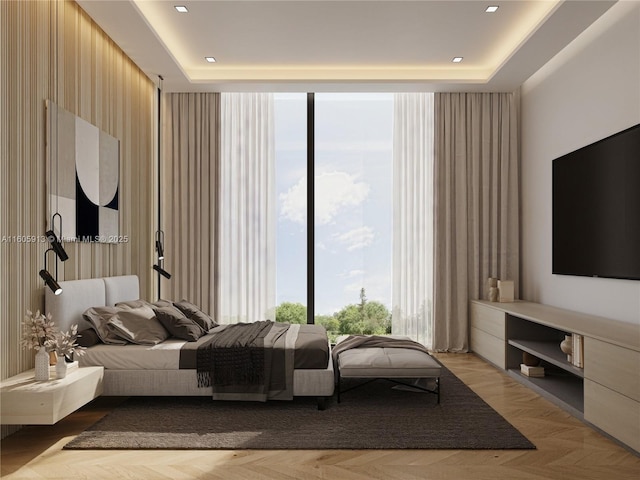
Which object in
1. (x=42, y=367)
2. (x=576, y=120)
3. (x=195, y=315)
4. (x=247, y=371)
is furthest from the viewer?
(x=576, y=120)

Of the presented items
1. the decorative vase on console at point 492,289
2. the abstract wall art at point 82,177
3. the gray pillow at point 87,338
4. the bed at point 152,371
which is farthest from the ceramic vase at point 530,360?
the abstract wall art at point 82,177

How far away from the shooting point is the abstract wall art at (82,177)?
12.3 ft

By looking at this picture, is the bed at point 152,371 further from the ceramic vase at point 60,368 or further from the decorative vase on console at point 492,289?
the decorative vase on console at point 492,289

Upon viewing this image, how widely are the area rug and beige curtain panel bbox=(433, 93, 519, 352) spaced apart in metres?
2.04


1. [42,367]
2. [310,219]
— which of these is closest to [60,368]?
[42,367]

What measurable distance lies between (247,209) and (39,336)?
3.30m

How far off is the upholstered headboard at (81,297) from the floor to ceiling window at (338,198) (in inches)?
148

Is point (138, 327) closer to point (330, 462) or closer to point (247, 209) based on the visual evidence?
point (330, 462)

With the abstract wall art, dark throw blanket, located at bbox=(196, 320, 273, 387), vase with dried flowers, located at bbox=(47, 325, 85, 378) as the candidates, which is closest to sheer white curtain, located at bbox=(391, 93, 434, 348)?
dark throw blanket, located at bbox=(196, 320, 273, 387)

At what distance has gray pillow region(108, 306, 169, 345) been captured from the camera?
3908mm

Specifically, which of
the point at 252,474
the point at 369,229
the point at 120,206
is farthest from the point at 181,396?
the point at 369,229

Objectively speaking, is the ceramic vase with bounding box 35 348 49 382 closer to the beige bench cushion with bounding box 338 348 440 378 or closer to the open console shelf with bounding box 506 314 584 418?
the beige bench cushion with bounding box 338 348 440 378

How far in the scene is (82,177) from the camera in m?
4.20

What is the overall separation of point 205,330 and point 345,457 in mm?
1911
